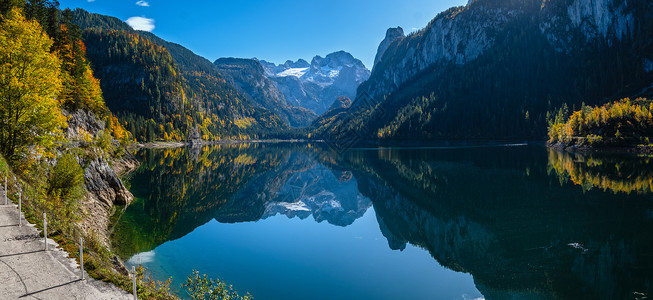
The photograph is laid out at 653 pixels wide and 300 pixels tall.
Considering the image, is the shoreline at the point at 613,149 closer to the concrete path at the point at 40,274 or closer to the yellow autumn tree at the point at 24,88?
the concrete path at the point at 40,274

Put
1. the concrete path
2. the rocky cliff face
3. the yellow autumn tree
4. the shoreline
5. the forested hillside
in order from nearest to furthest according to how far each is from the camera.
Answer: the concrete path < the forested hillside < the yellow autumn tree < the rocky cliff face < the shoreline

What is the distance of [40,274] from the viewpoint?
11.6 m

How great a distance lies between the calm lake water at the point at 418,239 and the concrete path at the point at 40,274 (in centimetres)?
643

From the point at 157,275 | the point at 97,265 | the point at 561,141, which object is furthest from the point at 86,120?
the point at 561,141

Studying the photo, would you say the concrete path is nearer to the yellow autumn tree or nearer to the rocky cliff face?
the rocky cliff face

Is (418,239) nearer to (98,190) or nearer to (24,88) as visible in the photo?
(98,190)

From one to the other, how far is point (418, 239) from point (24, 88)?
32402 mm

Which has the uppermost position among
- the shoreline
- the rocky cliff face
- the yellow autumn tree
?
the yellow autumn tree

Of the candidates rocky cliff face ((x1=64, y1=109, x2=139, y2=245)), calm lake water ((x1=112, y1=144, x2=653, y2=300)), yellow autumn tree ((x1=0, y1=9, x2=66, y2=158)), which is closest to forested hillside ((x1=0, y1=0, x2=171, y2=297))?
yellow autumn tree ((x1=0, y1=9, x2=66, y2=158))

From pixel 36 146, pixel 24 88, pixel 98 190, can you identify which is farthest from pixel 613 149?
pixel 24 88

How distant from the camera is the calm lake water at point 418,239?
18594mm

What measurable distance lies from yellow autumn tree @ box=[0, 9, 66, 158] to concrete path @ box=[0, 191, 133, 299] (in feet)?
40.4

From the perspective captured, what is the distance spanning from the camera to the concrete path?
10617 mm

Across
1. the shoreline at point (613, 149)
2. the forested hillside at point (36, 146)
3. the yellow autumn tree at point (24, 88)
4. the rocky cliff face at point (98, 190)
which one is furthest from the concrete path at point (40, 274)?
the shoreline at point (613, 149)
